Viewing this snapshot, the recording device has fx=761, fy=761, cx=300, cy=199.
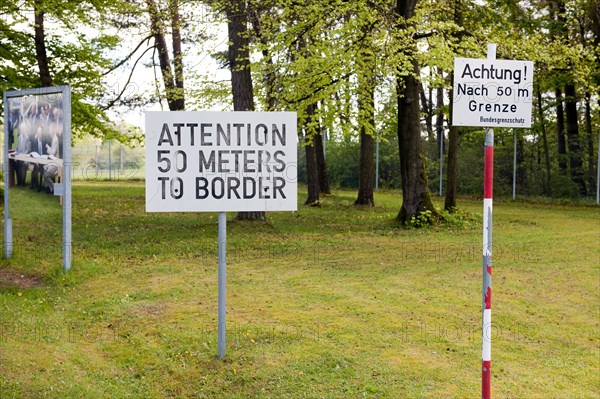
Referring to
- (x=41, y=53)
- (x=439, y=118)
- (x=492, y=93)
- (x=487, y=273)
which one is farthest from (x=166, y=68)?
(x=487, y=273)

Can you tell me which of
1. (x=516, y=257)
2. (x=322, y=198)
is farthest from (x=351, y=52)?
(x=322, y=198)

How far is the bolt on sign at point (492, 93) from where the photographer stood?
18.7ft

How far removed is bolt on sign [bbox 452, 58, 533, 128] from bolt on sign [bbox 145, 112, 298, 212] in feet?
6.28

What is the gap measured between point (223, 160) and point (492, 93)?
8.59ft

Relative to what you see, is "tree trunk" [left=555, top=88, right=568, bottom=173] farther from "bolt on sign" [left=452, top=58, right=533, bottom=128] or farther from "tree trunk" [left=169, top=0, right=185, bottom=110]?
"bolt on sign" [left=452, top=58, right=533, bottom=128]

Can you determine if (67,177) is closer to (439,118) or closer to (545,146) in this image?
(545,146)

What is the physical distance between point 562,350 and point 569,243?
7982mm

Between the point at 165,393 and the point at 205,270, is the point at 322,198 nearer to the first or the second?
the point at 205,270

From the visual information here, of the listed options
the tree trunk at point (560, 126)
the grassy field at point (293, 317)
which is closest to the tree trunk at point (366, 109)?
the grassy field at point (293, 317)

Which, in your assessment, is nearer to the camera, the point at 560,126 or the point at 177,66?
the point at 177,66

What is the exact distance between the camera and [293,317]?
28.8 feet

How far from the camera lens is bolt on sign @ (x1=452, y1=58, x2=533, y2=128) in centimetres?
569

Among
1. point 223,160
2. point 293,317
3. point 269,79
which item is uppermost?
point 269,79

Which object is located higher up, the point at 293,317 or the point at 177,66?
the point at 177,66
